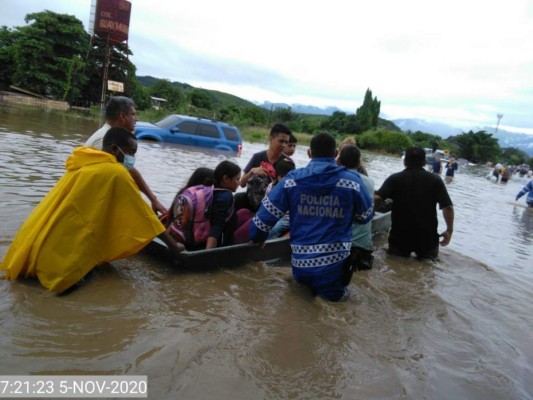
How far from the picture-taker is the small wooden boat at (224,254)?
4094mm

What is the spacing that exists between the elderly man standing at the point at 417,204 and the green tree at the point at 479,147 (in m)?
72.1

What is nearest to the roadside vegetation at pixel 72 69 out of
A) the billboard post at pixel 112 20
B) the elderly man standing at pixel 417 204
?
the billboard post at pixel 112 20

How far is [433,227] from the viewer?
231 inches

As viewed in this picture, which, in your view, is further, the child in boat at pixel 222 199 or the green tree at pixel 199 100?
the green tree at pixel 199 100

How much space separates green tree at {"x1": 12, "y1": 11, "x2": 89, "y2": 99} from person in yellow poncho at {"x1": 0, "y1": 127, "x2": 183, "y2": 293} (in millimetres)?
33404

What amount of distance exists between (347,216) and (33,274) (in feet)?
8.97

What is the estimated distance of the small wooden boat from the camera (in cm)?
409

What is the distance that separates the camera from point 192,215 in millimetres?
4176

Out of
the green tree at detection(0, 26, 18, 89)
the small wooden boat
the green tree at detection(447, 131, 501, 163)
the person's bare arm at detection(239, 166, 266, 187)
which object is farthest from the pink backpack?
the green tree at detection(447, 131, 501, 163)

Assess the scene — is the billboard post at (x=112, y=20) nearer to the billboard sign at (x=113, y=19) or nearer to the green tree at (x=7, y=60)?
the billboard sign at (x=113, y=19)

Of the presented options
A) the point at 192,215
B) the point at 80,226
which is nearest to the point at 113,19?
the point at 192,215

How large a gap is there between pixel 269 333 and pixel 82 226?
5.77 ft

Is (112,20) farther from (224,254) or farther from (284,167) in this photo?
(224,254)

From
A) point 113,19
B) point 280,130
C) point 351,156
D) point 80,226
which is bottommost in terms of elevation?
point 80,226
